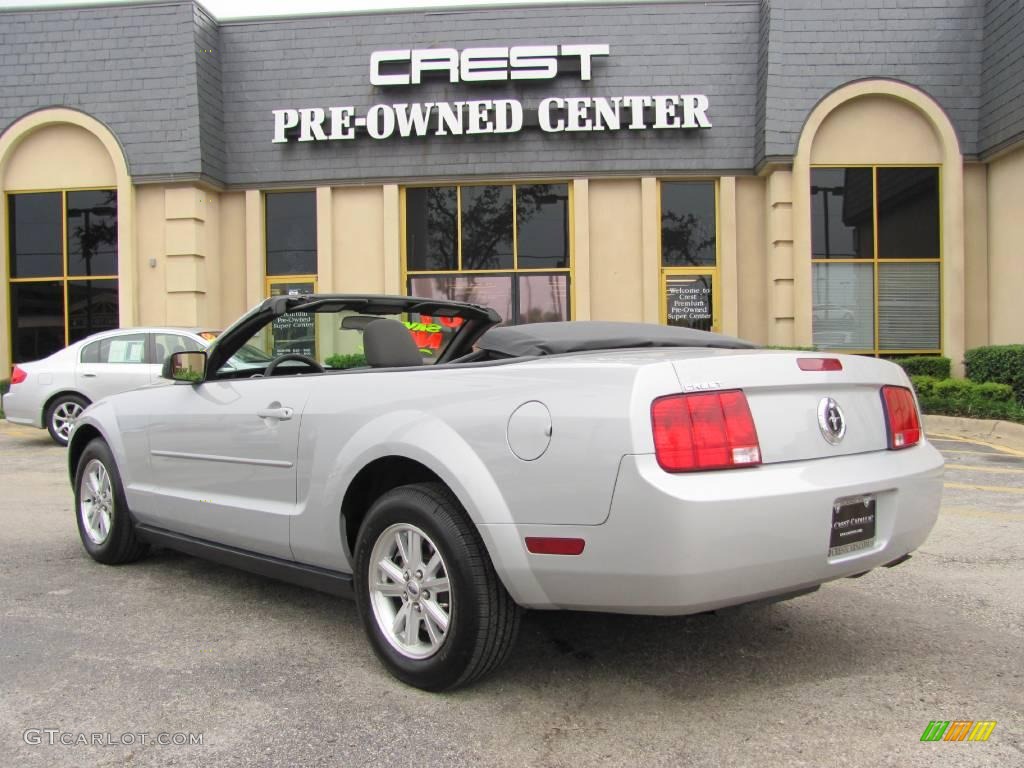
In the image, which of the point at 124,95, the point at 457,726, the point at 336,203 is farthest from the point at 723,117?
the point at 457,726

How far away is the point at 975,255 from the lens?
14922 millimetres

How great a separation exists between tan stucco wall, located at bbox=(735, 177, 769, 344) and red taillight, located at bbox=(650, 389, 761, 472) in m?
13.0

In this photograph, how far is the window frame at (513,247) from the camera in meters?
15.4

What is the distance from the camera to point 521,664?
3383mm

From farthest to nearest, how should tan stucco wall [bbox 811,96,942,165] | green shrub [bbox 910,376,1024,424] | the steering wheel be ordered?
tan stucco wall [bbox 811,96,942,165] < green shrub [bbox 910,376,1024,424] < the steering wheel

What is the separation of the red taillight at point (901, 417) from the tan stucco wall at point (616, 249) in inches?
468

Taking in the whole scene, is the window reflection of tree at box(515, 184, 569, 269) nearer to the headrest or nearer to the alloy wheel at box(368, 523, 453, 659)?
the headrest

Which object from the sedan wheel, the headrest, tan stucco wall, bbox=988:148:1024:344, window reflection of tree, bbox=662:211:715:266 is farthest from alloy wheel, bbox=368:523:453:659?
tan stucco wall, bbox=988:148:1024:344

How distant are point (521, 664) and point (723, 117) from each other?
44.0 feet

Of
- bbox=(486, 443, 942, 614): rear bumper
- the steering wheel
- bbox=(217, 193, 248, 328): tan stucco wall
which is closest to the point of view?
bbox=(486, 443, 942, 614): rear bumper

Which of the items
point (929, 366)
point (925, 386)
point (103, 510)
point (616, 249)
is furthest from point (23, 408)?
point (929, 366)

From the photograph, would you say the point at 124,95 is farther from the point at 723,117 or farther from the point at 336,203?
the point at 723,117

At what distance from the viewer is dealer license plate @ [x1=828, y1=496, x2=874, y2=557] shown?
2924mm

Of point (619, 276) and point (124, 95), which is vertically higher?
point (124, 95)
